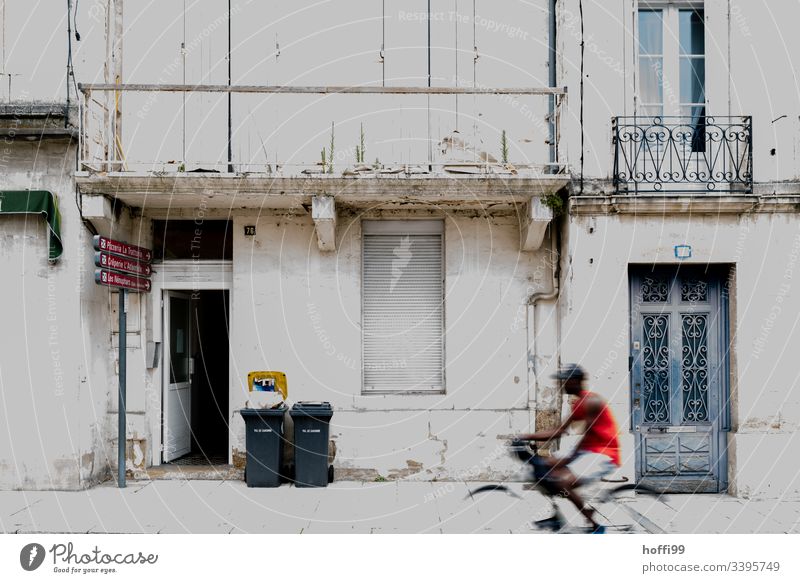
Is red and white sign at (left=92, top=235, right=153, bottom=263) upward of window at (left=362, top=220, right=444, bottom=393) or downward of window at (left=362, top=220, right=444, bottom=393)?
upward

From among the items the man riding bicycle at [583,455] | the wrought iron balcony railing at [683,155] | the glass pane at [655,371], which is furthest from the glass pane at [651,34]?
the man riding bicycle at [583,455]

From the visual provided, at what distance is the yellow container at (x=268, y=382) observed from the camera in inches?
407

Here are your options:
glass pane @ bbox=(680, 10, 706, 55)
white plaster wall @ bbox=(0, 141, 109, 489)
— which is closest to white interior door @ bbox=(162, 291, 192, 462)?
white plaster wall @ bbox=(0, 141, 109, 489)

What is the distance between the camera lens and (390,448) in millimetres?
10227

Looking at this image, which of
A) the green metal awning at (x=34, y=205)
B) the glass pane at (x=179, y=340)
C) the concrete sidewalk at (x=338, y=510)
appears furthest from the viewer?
the glass pane at (x=179, y=340)

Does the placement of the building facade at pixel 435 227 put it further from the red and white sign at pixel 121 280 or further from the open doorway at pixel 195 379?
the red and white sign at pixel 121 280

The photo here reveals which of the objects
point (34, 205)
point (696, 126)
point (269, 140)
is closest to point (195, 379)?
point (34, 205)

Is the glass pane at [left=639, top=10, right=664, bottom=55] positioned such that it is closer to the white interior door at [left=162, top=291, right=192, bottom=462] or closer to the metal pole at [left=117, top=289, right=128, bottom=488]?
the white interior door at [left=162, top=291, right=192, bottom=462]

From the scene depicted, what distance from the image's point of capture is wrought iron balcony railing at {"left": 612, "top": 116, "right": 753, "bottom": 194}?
31.9 feet

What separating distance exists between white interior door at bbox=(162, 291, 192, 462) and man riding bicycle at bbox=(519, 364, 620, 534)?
6.04 metres

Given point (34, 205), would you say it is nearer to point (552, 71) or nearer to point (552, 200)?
point (552, 200)

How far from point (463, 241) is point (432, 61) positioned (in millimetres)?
2550

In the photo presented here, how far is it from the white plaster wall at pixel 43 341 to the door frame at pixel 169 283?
1068mm

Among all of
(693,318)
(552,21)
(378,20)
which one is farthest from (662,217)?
(378,20)
